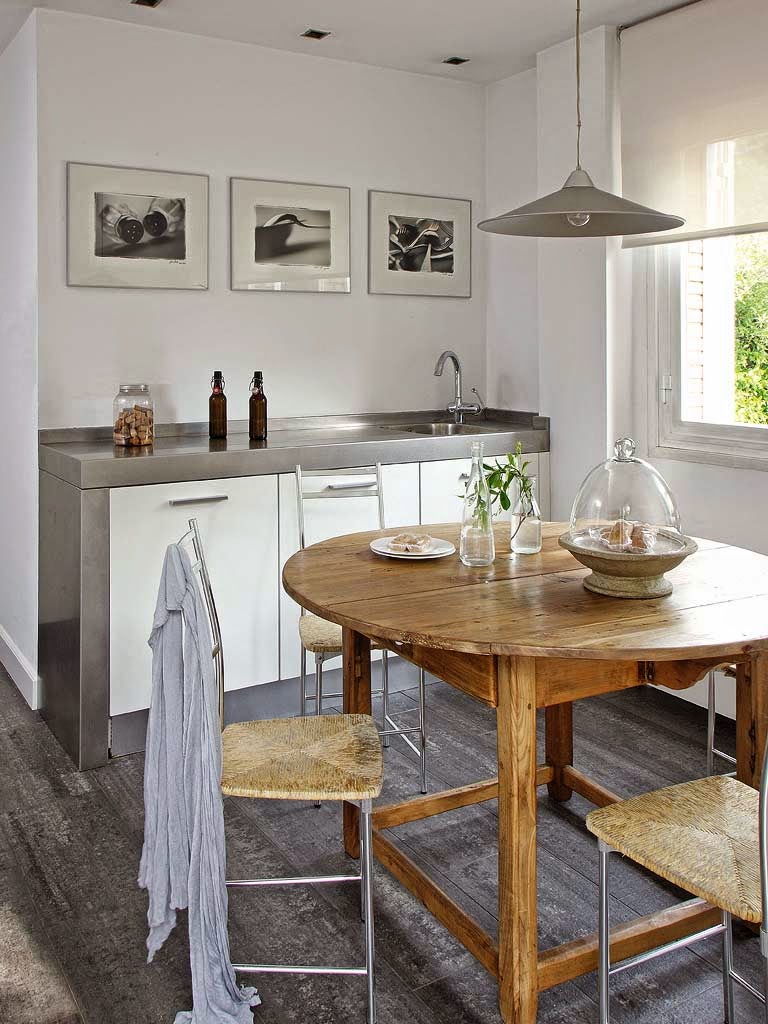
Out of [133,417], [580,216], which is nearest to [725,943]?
[580,216]

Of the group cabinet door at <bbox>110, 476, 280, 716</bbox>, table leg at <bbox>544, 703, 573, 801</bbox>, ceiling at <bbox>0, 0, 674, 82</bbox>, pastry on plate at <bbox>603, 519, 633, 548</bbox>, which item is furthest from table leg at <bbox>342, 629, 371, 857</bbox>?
ceiling at <bbox>0, 0, 674, 82</bbox>

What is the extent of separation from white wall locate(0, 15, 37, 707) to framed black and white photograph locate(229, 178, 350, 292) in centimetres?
80

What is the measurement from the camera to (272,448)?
139 inches

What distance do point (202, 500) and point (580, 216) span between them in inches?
66.4

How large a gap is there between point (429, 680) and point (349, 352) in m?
1.48

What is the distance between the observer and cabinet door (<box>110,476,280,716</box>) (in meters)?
3.25

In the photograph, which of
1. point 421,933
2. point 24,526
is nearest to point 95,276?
point 24,526

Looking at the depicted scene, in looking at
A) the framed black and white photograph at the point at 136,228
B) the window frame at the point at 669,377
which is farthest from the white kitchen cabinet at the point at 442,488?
the framed black and white photograph at the point at 136,228

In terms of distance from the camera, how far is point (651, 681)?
79.4 inches

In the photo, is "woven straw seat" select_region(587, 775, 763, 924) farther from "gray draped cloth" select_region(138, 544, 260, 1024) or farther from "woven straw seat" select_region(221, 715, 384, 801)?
"gray draped cloth" select_region(138, 544, 260, 1024)

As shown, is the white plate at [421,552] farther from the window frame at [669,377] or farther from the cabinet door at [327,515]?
the window frame at [669,377]

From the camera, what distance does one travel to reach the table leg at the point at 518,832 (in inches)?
74.7

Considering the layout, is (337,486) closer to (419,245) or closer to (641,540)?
(419,245)

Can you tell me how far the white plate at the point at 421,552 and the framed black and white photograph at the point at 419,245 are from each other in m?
2.05
